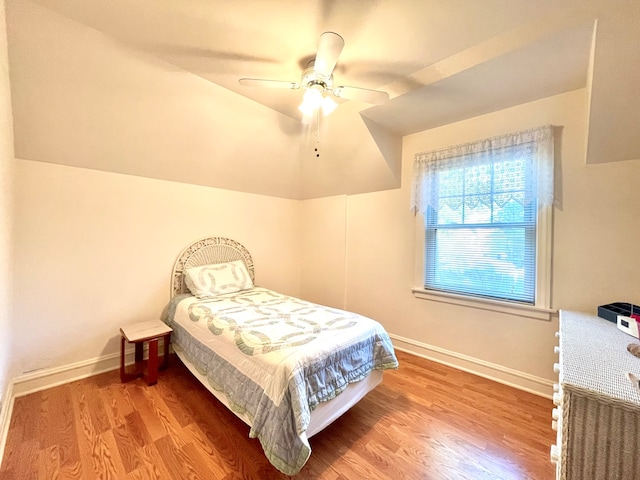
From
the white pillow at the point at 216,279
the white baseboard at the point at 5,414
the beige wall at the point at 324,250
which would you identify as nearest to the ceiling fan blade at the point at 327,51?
the beige wall at the point at 324,250

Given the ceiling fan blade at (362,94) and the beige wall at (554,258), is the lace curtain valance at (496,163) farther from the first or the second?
the ceiling fan blade at (362,94)

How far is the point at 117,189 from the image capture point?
2525mm

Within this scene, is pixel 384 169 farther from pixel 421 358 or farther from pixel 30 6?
pixel 30 6

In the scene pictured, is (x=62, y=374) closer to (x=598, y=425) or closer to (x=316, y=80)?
(x=316, y=80)

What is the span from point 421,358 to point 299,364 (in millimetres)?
1973

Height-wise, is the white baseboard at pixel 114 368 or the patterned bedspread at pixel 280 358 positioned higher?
the patterned bedspread at pixel 280 358

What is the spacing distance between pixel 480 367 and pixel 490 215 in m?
1.47

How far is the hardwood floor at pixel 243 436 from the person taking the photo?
4.70 ft

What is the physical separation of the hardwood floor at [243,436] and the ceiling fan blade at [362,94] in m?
2.31

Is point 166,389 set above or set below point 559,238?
below

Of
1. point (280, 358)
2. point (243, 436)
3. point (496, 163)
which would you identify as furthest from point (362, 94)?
point (243, 436)

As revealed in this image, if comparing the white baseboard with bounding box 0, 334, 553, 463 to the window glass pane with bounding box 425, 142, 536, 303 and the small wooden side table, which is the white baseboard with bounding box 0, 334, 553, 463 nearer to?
the small wooden side table

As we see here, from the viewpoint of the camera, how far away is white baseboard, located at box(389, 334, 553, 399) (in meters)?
2.16

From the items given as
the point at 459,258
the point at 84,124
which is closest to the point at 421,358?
the point at 459,258
